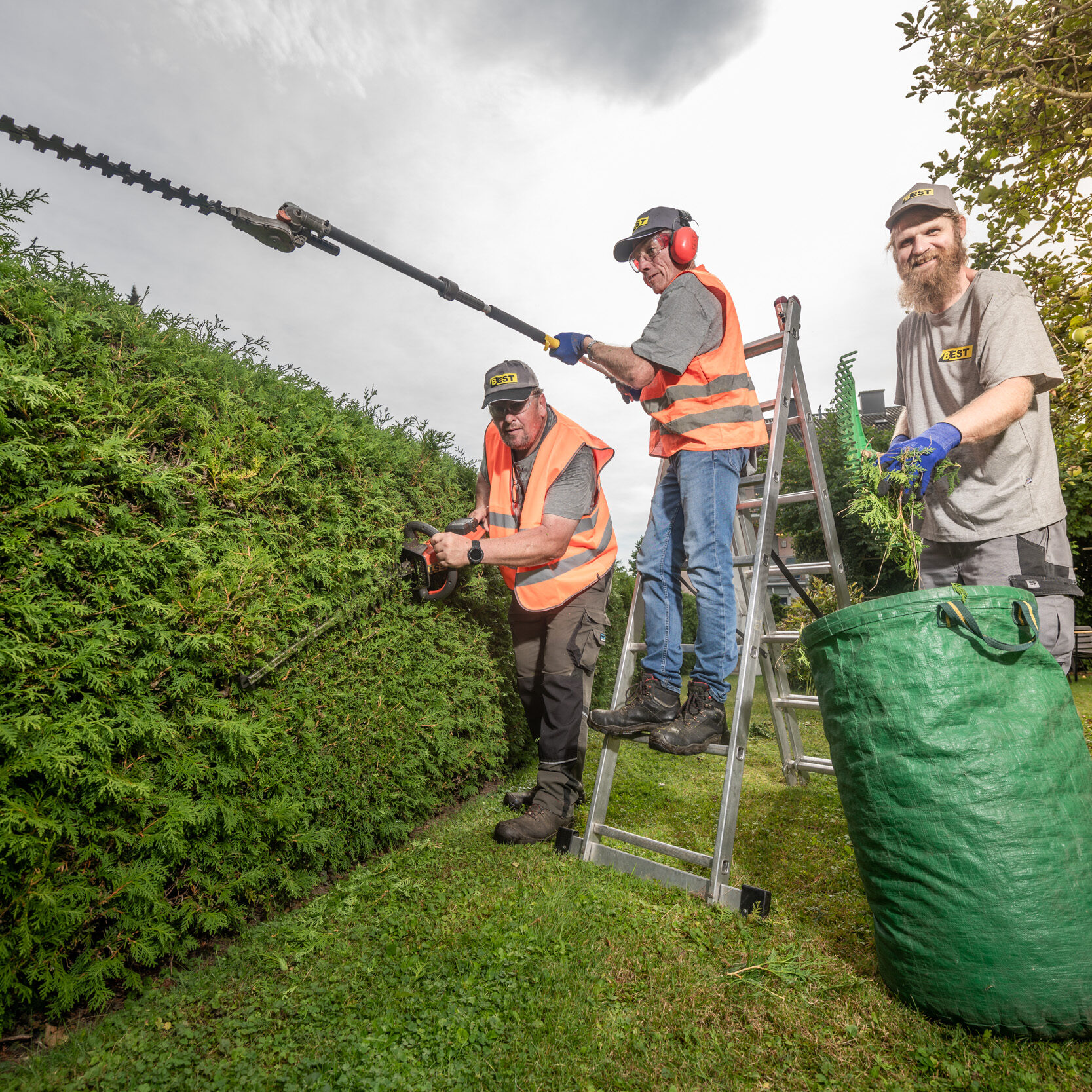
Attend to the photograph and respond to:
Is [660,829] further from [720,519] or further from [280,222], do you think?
[280,222]

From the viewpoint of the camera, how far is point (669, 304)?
3.13 m

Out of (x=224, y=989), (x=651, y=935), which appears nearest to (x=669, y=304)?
(x=651, y=935)

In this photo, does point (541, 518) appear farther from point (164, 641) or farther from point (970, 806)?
point (970, 806)

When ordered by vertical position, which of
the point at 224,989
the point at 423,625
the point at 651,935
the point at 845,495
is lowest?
the point at 224,989

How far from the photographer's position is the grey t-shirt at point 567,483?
143 inches

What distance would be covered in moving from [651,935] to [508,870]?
2.79 feet

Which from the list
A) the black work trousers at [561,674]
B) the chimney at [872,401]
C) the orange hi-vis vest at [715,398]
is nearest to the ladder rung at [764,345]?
the orange hi-vis vest at [715,398]

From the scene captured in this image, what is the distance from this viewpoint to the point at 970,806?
1.80 m

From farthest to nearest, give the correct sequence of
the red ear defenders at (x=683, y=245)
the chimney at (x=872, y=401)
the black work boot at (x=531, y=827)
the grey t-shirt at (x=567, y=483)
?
the chimney at (x=872, y=401) → the grey t-shirt at (x=567, y=483) → the black work boot at (x=531, y=827) → the red ear defenders at (x=683, y=245)

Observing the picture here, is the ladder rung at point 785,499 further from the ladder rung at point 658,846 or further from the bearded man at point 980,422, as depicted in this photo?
the ladder rung at point 658,846

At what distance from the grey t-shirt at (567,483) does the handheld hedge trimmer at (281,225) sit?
2.18 ft

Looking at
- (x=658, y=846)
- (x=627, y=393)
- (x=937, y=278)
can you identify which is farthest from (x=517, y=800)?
(x=937, y=278)

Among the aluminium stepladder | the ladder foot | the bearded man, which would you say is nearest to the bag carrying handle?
the bearded man

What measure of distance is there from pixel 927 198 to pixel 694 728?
2414mm
